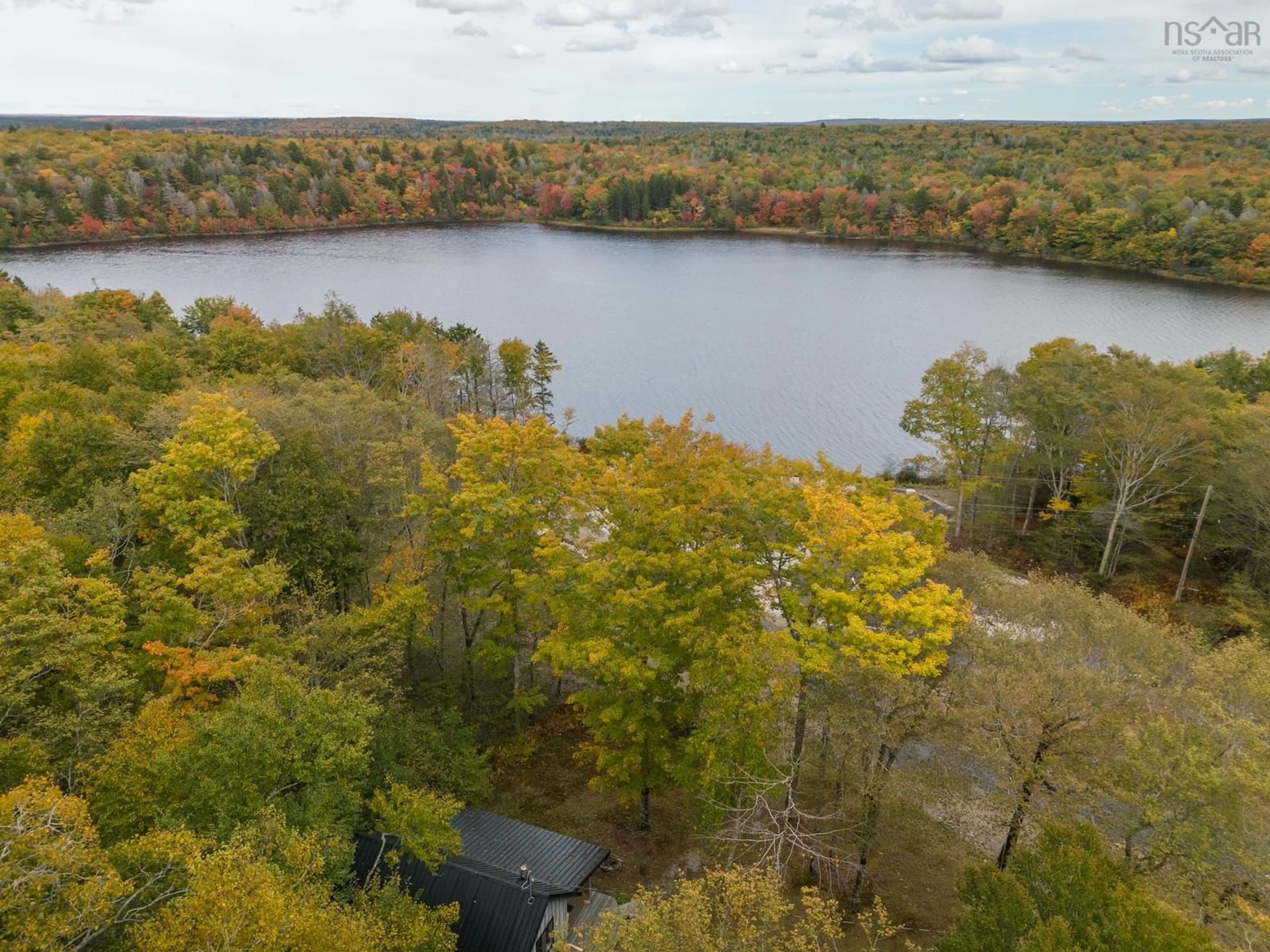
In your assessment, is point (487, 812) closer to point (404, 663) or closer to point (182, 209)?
point (404, 663)

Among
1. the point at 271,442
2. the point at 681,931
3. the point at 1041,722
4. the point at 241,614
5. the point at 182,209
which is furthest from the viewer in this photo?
the point at 182,209

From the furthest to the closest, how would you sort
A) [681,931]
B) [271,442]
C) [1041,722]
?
[271,442]
[1041,722]
[681,931]

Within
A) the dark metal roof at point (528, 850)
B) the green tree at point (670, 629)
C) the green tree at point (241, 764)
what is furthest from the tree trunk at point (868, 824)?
the green tree at point (241, 764)

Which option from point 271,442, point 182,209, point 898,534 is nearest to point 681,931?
point 898,534

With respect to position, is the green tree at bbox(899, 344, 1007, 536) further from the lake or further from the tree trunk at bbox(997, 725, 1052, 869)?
the tree trunk at bbox(997, 725, 1052, 869)

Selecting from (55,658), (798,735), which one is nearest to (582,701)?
(798,735)

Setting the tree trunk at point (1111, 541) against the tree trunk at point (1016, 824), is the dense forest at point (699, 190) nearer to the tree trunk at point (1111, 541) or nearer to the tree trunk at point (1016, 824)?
the tree trunk at point (1111, 541)
